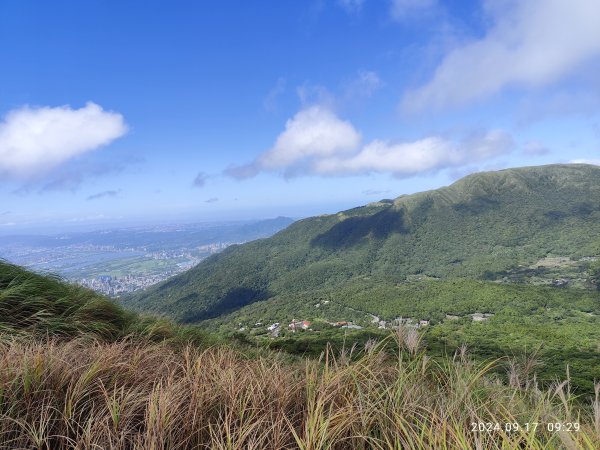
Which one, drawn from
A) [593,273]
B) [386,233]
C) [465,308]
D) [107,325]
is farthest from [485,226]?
[107,325]

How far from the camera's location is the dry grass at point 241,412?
135 centimetres

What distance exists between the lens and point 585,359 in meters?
27.2

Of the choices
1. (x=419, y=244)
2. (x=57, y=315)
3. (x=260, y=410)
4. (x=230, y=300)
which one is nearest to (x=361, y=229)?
(x=419, y=244)

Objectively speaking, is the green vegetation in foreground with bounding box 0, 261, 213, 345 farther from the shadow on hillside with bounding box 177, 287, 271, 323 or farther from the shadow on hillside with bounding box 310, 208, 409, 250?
the shadow on hillside with bounding box 310, 208, 409, 250

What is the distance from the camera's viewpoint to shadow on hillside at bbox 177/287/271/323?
90219 mm

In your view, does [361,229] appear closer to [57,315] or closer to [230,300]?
[230,300]

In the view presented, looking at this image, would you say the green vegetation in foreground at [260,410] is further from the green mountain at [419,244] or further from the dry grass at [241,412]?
the green mountain at [419,244]

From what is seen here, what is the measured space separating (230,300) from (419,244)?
96.9 metres

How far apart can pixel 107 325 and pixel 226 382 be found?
294cm

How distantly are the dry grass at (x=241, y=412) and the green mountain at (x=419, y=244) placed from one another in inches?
3080

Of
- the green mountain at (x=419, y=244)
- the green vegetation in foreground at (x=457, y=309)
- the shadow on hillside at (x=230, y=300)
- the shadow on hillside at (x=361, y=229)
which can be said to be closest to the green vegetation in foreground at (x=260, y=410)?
the green vegetation in foreground at (x=457, y=309)

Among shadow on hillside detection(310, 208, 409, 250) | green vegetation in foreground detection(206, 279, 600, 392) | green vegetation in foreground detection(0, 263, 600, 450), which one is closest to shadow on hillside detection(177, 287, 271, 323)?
green vegetation in foreground detection(206, 279, 600, 392)

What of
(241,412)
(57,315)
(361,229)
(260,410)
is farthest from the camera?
(361,229)

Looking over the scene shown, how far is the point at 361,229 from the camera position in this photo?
565 ft
